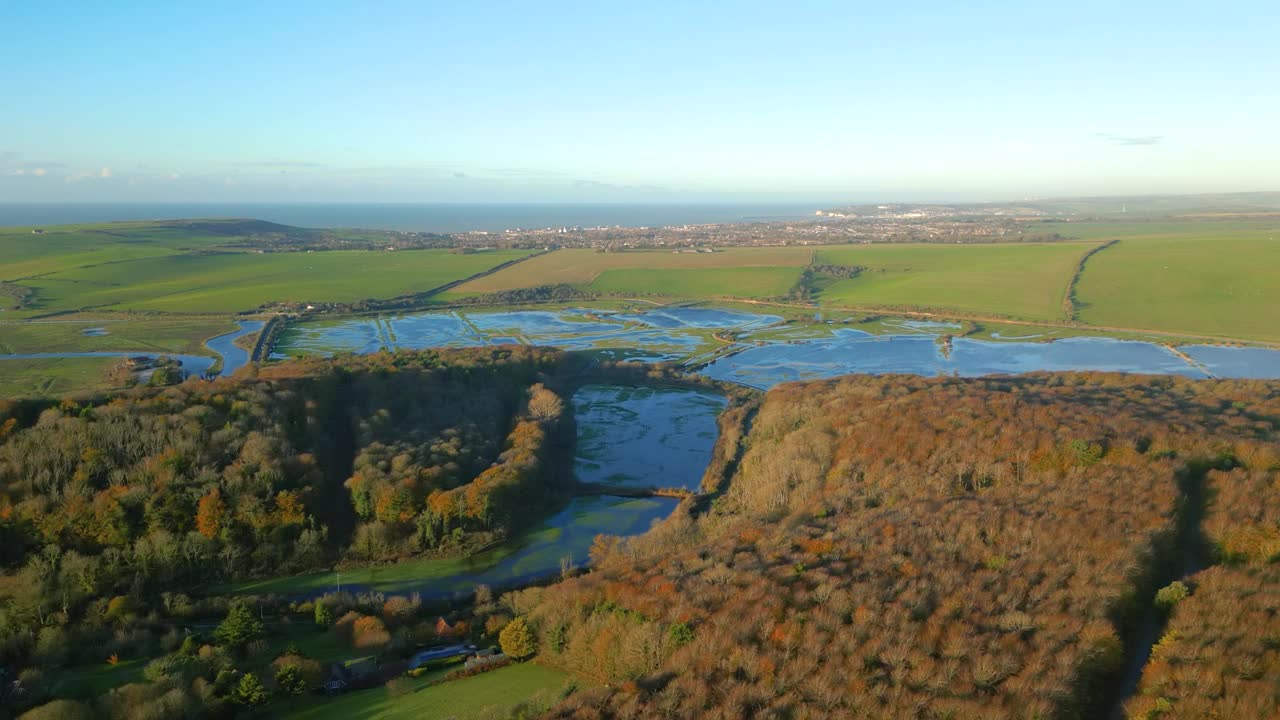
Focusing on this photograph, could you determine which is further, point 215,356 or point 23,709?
point 215,356

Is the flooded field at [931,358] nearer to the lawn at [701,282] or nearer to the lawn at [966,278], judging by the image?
the lawn at [966,278]

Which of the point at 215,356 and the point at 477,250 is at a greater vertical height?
the point at 477,250

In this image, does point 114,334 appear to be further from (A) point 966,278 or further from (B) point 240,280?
(A) point 966,278

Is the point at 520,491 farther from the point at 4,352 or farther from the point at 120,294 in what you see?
the point at 120,294

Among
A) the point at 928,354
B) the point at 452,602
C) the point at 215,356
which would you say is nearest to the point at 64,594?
the point at 452,602

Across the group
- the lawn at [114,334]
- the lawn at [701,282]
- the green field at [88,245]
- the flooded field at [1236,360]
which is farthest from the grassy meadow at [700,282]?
the green field at [88,245]

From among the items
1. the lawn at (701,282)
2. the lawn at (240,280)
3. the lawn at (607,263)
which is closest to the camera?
the lawn at (240,280)
